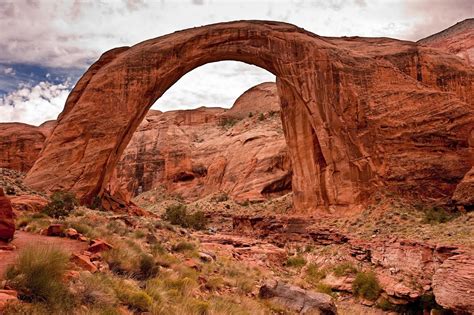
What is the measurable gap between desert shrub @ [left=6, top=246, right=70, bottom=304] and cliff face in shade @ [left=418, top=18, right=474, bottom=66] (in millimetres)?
47088

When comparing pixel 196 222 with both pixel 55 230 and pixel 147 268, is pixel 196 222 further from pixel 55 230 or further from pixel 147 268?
pixel 147 268

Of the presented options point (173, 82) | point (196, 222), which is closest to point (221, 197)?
point (196, 222)

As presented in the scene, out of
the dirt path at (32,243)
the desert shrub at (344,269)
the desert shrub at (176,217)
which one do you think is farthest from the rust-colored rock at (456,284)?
the desert shrub at (176,217)

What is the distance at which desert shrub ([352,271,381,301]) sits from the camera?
1220cm

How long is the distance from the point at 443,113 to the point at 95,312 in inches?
798

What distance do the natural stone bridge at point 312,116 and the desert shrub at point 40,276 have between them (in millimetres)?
16197

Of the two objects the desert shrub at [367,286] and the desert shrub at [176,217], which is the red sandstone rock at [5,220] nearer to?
the desert shrub at [367,286]

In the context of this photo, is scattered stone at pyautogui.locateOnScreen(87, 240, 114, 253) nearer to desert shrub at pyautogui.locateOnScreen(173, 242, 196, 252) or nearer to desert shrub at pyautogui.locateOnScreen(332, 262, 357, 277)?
desert shrub at pyautogui.locateOnScreen(173, 242, 196, 252)

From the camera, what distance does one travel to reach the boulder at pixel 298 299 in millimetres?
7805

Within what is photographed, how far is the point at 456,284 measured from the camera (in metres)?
9.68

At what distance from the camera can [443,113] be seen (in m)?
20.4

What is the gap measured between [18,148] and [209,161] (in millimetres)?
17585

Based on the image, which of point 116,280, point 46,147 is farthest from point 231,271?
point 46,147

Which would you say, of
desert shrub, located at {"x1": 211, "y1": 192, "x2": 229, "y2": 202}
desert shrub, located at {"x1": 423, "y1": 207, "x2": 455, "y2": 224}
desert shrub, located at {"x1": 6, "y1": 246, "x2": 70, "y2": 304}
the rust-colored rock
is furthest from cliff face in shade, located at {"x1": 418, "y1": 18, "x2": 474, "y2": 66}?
desert shrub, located at {"x1": 6, "y1": 246, "x2": 70, "y2": 304}
